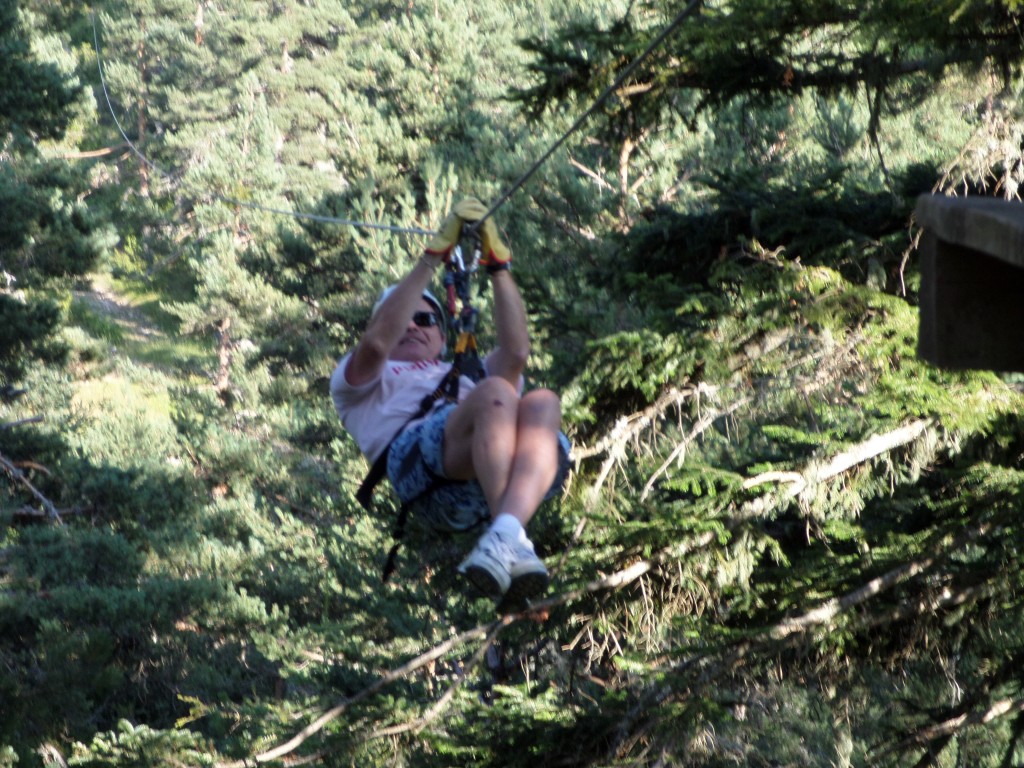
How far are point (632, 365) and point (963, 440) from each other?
1.52 meters

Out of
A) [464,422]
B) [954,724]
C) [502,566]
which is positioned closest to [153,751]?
[464,422]

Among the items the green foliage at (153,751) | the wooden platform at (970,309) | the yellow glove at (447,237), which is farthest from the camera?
the green foliage at (153,751)

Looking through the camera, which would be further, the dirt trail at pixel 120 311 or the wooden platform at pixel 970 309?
the dirt trail at pixel 120 311

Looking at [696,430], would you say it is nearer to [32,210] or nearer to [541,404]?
[541,404]

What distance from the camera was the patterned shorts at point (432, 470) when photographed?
4.22m

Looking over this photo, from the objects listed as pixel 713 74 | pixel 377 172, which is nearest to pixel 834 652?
pixel 713 74

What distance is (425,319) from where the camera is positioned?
183 inches

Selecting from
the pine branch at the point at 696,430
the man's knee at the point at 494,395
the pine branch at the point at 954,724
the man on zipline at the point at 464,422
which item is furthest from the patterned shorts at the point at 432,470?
the pine branch at the point at 954,724

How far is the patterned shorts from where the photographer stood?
4.22 meters

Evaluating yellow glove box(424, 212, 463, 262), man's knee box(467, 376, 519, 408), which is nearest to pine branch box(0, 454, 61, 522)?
yellow glove box(424, 212, 463, 262)

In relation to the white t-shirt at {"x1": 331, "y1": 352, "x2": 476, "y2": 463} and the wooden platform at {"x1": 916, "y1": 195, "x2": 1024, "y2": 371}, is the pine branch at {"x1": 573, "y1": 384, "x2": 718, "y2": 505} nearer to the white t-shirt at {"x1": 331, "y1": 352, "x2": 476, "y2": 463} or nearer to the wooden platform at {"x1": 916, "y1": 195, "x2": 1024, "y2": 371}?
the white t-shirt at {"x1": 331, "y1": 352, "x2": 476, "y2": 463}

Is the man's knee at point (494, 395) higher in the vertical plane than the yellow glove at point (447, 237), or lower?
lower

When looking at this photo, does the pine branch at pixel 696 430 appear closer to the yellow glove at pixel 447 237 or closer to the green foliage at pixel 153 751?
the yellow glove at pixel 447 237

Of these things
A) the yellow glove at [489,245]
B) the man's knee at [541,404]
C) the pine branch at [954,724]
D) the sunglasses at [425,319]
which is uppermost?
the yellow glove at [489,245]
